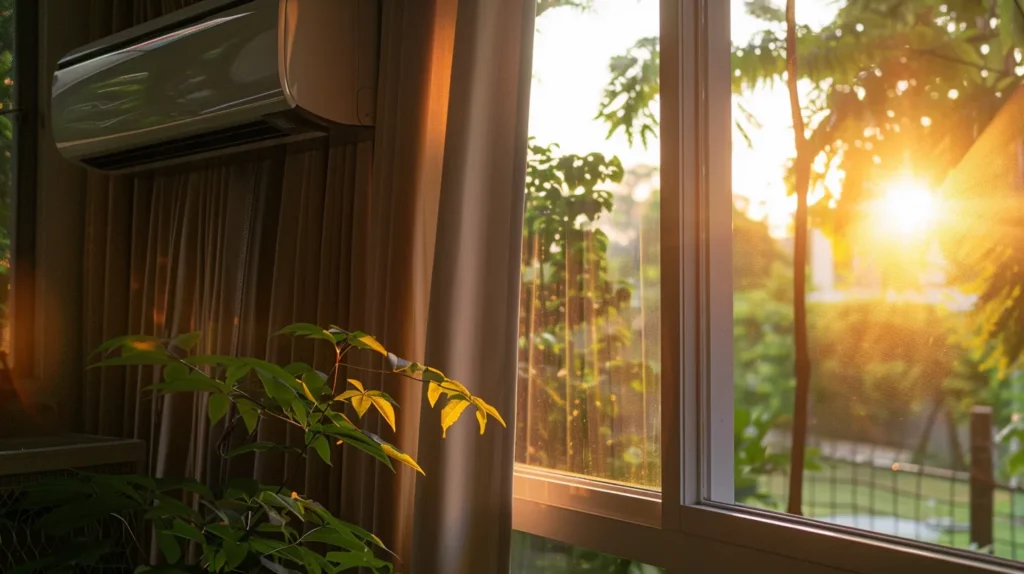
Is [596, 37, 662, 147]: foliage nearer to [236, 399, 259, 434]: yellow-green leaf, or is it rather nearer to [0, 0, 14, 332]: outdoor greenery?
[236, 399, 259, 434]: yellow-green leaf

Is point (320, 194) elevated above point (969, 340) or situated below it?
above

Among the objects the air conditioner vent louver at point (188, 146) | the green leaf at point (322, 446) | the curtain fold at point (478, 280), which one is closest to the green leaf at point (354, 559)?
the green leaf at point (322, 446)

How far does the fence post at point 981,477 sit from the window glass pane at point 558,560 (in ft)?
1.83

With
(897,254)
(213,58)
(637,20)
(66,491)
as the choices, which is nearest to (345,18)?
(213,58)

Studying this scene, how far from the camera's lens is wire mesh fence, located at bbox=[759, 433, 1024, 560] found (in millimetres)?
1363

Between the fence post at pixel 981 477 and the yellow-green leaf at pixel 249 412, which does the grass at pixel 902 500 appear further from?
the yellow-green leaf at pixel 249 412

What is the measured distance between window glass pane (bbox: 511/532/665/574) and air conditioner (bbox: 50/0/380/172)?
93 centimetres

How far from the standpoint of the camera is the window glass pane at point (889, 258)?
1347 millimetres

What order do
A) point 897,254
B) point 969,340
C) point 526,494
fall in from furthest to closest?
point 526,494
point 897,254
point 969,340

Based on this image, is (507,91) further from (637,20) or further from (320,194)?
(320,194)

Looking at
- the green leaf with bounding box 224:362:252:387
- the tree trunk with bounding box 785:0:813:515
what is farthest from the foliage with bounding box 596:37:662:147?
the green leaf with bounding box 224:362:252:387

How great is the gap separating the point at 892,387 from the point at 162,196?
6.21ft

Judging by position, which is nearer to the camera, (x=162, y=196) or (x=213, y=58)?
(x=213, y=58)

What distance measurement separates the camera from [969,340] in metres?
1.36
